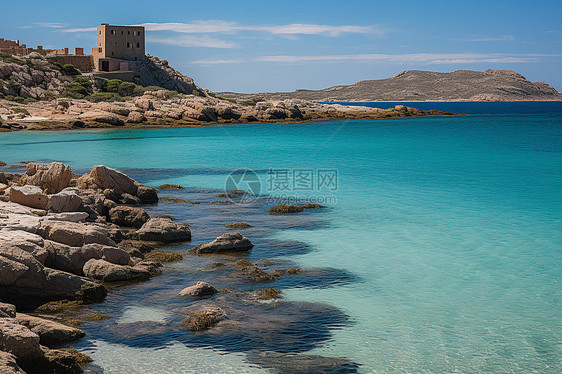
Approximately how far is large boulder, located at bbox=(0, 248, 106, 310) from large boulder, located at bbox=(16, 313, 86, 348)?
3.86 feet

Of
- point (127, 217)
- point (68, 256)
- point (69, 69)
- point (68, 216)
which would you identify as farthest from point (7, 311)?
point (69, 69)

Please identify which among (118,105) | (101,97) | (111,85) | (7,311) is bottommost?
(7,311)

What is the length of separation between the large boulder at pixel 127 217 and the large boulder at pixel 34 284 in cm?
529

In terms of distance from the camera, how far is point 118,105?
63.5 metres

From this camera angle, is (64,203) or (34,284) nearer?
(34,284)

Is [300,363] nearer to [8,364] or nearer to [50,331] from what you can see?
[50,331]

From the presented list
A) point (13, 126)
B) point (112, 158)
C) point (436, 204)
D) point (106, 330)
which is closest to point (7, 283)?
point (106, 330)

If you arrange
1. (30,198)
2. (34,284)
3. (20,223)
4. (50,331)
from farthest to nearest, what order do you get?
(30,198) → (20,223) → (34,284) → (50,331)

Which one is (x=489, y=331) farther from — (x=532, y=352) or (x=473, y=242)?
(x=473, y=242)

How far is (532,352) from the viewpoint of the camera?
27.3ft

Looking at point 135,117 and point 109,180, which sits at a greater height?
point 135,117

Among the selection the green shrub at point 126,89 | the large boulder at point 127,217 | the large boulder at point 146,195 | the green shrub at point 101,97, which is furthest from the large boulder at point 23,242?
the green shrub at point 126,89

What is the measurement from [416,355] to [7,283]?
20.1ft

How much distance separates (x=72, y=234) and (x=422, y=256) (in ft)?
25.0
